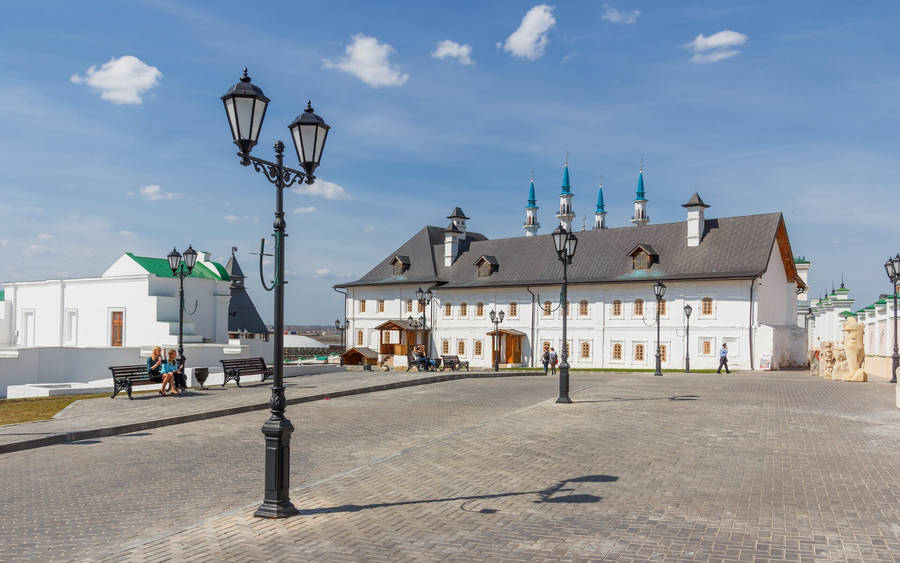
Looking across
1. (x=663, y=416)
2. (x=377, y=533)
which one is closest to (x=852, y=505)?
(x=377, y=533)

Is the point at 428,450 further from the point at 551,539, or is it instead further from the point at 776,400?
the point at 776,400

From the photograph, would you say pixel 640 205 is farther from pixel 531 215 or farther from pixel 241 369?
pixel 241 369

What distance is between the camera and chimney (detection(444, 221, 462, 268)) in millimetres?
61844

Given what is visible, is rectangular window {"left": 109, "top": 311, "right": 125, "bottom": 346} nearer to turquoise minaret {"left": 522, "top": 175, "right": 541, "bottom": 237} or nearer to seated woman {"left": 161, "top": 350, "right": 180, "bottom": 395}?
seated woman {"left": 161, "top": 350, "right": 180, "bottom": 395}

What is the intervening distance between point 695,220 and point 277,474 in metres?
45.4

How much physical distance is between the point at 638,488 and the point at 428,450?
3.59m

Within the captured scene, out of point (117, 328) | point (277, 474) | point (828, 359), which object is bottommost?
point (277, 474)

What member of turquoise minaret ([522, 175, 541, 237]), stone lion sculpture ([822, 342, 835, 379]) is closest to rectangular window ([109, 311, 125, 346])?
stone lion sculpture ([822, 342, 835, 379])

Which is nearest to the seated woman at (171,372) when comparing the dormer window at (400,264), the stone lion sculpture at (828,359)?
the stone lion sculpture at (828,359)

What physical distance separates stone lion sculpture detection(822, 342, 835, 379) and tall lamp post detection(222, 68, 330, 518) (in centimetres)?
2620

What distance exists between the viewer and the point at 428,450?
11.2 metres

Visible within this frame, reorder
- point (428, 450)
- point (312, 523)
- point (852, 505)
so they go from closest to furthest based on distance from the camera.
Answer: point (312, 523), point (852, 505), point (428, 450)

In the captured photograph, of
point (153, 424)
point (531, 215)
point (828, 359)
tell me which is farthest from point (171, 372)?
point (531, 215)

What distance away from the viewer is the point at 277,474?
7.54 metres
